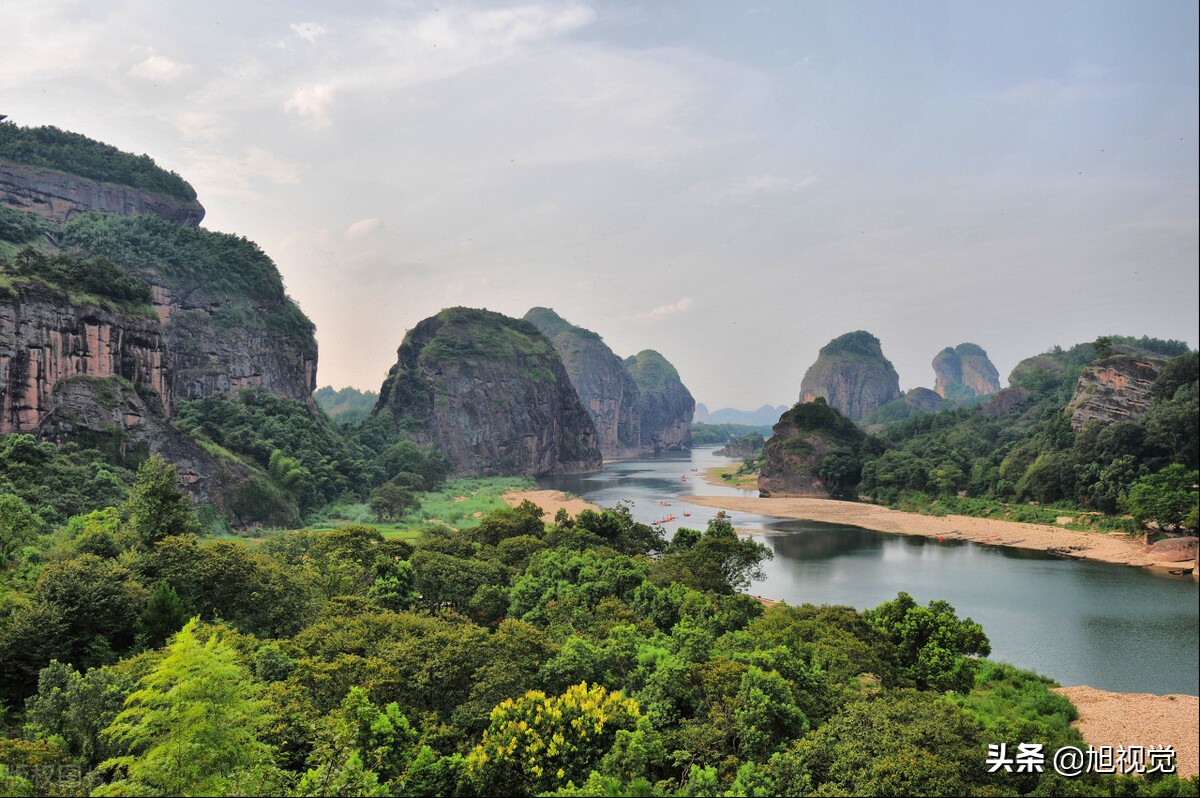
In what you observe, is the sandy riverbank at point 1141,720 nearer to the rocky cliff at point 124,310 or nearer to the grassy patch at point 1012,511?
the grassy patch at point 1012,511

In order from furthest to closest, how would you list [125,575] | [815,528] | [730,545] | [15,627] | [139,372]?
[815,528] < [139,372] < [730,545] < [125,575] < [15,627]

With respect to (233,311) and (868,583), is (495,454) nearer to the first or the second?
(233,311)

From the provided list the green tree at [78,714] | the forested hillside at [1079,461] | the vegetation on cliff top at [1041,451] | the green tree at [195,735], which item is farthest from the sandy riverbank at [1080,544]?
the green tree at [78,714]

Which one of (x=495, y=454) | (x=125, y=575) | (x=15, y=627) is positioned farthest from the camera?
(x=495, y=454)

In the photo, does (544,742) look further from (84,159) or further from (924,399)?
(924,399)

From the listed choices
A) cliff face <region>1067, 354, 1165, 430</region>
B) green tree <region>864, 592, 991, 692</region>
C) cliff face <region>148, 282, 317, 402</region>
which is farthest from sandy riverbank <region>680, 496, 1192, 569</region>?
cliff face <region>148, 282, 317, 402</region>

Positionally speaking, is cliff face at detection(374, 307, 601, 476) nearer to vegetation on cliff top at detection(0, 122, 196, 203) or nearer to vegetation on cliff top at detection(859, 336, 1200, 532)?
vegetation on cliff top at detection(0, 122, 196, 203)

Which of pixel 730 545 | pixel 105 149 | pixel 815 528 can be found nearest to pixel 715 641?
pixel 730 545
